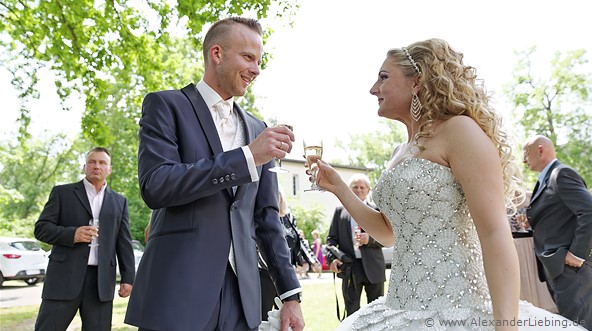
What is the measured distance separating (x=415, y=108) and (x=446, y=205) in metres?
0.57

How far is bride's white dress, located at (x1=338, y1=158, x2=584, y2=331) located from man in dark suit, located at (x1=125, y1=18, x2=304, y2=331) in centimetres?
57

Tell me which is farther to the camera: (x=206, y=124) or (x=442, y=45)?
(x=442, y=45)

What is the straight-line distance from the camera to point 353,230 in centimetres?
810

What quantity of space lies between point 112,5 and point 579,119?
35.1 meters

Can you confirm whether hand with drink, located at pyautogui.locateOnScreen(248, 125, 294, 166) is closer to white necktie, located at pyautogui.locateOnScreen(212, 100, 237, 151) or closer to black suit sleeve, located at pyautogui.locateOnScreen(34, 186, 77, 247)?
white necktie, located at pyautogui.locateOnScreen(212, 100, 237, 151)

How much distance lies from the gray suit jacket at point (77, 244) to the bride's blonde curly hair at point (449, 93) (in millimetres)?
4037

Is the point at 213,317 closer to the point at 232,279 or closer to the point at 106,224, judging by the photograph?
the point at 232,279

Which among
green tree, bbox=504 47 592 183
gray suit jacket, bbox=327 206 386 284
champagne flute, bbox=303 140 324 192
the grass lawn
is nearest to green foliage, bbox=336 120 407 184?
green tree, bbox=504 47 592 183

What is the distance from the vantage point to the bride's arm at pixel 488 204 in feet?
7.36

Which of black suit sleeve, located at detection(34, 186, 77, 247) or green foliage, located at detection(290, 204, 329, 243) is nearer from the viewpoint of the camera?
black suit sleeve, located at detection(34, 186, 77, 247)

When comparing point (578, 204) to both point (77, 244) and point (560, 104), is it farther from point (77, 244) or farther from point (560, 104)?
point (560, 104)

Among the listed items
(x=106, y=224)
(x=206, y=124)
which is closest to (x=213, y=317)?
(x=206, y=124)

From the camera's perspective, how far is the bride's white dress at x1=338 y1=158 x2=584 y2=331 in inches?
96.0

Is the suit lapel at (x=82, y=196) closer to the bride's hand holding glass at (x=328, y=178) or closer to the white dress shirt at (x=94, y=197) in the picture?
the white dress shirt at (x=94, y=197)
